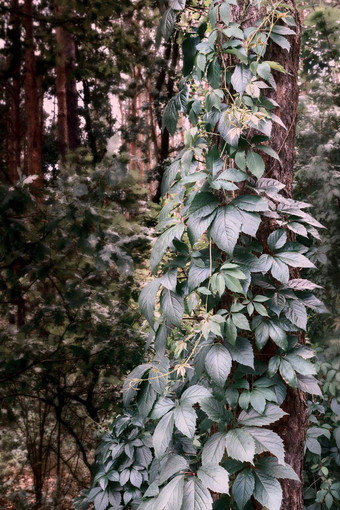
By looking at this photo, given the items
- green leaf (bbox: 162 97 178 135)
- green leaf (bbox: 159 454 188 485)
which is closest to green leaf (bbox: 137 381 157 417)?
green leaf (bbox: 159 454 188 485)

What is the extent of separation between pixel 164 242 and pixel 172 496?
60cm

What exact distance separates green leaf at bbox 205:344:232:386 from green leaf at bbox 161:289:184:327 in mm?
112

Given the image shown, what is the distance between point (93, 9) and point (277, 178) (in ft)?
5.96

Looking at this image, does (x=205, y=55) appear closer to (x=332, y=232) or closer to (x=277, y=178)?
(x=277, y=178)

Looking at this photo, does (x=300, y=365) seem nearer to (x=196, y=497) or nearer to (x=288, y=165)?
(x=196, y=497)

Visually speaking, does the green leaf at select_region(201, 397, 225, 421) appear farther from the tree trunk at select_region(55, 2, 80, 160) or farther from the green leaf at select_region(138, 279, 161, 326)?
the tree trunk at select_region(55, 2, 80, 160)

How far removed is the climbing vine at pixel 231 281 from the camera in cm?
94

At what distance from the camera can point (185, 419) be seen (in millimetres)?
946

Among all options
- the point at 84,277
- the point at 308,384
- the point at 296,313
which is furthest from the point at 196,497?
the point at 84,277

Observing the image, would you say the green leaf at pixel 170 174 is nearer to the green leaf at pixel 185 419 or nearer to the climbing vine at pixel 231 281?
the climbing vine at pixel 231 281

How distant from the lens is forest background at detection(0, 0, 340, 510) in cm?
167

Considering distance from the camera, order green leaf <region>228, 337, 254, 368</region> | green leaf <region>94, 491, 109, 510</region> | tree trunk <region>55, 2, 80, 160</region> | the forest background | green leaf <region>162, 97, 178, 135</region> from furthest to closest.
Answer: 1. tree trunk <region>55, 2, 80, 160</region>
2. green leaf <region>94, 491, 109, 510</region>
3. the forest background
4. green leaf <region>162, 97, 178, 135</region>
5. green leaf <region>228, 337, 254, 368</region>

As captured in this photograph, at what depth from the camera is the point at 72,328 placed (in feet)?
6.97

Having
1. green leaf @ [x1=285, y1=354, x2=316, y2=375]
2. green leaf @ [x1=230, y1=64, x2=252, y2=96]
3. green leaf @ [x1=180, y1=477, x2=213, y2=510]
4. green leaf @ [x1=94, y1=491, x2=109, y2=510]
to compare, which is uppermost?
green leaf @ [x1=230, y1=64, x2=252, y2=96]
